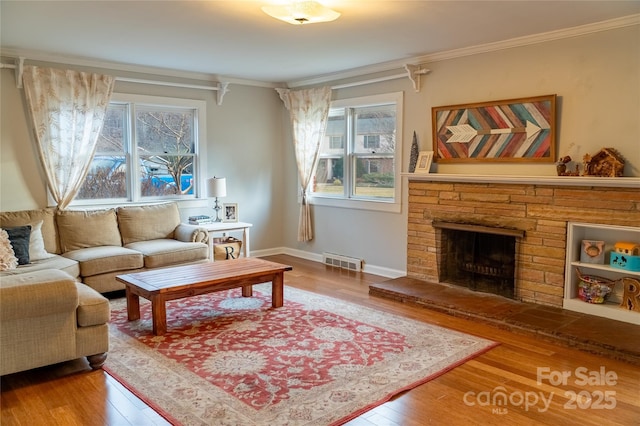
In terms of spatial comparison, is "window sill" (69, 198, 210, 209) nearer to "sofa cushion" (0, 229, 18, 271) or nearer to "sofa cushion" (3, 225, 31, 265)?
"sofa cushion" (3, 225, 31, 265)

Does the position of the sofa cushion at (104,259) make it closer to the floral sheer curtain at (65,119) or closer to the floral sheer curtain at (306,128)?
the floral sheer curtain at (65,119)

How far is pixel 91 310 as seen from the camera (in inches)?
120

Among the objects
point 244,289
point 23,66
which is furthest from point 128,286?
point 23,66

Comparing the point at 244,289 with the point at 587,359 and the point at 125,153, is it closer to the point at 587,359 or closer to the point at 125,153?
the point at 125,153

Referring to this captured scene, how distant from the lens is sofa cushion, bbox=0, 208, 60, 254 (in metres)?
4.53

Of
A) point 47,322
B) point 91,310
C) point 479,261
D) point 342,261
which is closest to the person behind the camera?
point 47,322

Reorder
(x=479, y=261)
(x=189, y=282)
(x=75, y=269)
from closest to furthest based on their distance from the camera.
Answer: (x=189, y=282) → (x=75, y=269) → (x=479, y=261)

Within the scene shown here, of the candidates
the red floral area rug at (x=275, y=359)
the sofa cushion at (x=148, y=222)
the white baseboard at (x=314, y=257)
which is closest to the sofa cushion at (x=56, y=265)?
the red floral area rug at (x=275, y=359)

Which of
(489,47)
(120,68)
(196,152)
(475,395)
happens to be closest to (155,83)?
(120,68)

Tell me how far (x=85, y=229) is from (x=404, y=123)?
349 cm

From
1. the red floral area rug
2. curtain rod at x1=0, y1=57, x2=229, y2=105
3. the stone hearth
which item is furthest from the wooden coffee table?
curtain rod at x1=0, y1=57, x2=229, y2=105

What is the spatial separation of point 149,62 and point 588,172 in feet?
14.6

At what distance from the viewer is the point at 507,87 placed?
4.47m

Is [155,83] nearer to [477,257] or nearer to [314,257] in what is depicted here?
[314,257]
